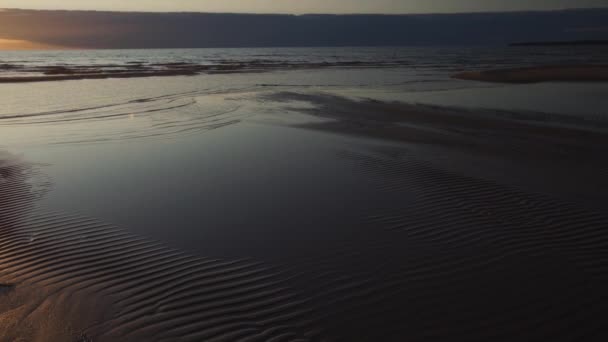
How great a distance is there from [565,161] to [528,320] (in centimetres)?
716

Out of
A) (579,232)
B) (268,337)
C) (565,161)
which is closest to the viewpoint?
(268,337)

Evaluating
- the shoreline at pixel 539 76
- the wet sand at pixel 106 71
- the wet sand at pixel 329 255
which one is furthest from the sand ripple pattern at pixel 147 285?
the wet sand at pixel 106 71

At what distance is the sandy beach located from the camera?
160 inches

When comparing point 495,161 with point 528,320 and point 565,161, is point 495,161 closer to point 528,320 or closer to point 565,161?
point 565,161

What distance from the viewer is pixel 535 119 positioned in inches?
607

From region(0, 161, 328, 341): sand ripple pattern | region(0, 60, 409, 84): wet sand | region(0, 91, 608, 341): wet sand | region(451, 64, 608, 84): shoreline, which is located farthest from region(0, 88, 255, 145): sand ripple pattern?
region(0, 60, 409, 84): wet sand

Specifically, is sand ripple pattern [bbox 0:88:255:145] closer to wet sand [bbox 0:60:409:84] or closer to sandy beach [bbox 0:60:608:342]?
sandy beach [bbox 0:60:608:342]

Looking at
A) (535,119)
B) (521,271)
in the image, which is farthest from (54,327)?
(535,119)

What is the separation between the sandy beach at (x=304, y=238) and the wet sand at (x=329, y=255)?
0.02 meters

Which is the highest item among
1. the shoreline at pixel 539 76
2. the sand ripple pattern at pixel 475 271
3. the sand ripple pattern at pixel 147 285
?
the shoreline at pixel 539 76

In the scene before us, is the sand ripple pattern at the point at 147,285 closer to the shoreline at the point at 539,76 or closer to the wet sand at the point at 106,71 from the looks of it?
the shoreline at the point at 539,76

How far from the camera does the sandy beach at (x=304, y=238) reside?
407cm

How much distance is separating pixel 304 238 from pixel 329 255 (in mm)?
606

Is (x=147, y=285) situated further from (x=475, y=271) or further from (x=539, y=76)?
→ (x=539, y=76)
